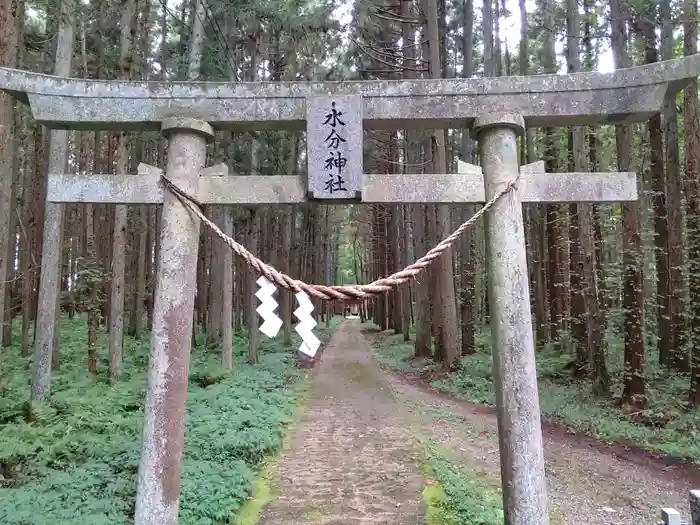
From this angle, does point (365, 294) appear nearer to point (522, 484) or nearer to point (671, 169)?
point (522, 484)

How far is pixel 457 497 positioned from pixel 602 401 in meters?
5.83

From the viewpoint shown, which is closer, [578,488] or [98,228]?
[578,488]

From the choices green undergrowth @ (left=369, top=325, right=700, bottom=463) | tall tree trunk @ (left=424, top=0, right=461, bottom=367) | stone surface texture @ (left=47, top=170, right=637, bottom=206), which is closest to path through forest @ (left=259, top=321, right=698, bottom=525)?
green undergrowth @ (left=369, top=325, right=700, bottom=463)

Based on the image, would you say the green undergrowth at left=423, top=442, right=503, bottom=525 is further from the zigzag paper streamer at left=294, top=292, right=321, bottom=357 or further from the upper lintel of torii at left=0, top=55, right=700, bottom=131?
the upper lintel of torii at left=0, top=55, right=700, bottom=131

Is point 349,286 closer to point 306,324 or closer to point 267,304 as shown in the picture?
point 306,324

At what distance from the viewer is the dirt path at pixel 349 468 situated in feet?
15.9

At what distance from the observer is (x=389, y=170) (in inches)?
843

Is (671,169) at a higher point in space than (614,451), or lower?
higher

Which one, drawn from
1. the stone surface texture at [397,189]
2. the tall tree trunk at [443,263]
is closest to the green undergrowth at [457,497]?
the stone surface texture at [397,189]

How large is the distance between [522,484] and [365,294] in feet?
6.20

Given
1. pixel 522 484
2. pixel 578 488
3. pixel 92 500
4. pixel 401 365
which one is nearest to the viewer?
pixel 522 484

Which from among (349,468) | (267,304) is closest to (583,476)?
(349,468)

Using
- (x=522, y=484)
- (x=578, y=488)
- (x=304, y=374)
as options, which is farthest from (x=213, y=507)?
(x=304, y=374)

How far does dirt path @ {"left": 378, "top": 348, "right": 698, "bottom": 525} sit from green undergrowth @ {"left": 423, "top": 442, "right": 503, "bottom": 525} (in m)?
0.37
